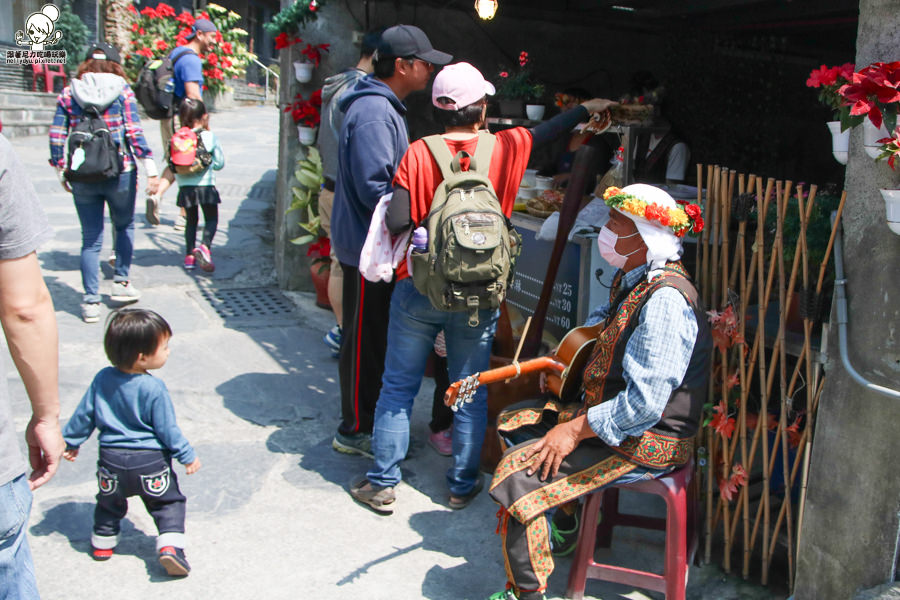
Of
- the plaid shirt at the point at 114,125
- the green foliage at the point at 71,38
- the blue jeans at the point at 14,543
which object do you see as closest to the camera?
the blue jeans at the point at 14,543

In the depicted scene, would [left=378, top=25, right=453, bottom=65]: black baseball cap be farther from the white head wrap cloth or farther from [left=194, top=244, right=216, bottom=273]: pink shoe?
[left=194, top=244, right=216, bottom=273]: pink shoe

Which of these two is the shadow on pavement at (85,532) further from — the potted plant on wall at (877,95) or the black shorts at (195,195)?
the black shorts at (195,195)

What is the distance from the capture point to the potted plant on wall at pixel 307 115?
242 inches

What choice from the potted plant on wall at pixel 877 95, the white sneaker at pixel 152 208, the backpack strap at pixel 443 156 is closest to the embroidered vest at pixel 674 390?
the potted plant on wall at pixel 877 95

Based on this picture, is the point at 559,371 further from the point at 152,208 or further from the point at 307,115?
the point at 152,208

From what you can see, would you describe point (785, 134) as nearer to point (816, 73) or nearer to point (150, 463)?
point (816, 73)

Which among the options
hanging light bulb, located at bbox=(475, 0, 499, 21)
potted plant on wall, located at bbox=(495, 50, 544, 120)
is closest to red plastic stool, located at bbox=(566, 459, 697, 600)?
potted plant on wall, located at bbox=(495, 50, 544, 120)

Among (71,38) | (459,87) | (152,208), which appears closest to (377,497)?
(459,87)

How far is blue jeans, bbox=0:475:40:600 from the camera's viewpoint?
1.93 metres

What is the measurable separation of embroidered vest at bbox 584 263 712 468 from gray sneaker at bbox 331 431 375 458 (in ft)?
5.07

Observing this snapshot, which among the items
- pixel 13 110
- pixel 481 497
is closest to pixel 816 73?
pixel 481 497

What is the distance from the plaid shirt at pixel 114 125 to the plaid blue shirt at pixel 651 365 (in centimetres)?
430

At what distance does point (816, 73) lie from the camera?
8.15 ft

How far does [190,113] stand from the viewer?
6898 mm
